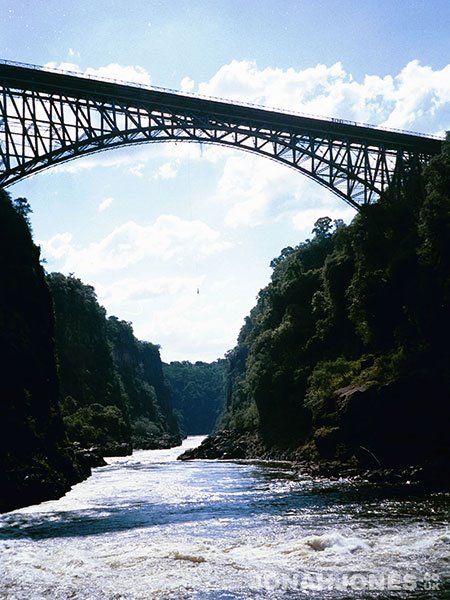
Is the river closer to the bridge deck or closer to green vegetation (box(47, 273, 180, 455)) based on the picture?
the bridge deck

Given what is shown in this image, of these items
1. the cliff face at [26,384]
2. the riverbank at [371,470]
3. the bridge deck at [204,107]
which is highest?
the bridge deck at [204,107]

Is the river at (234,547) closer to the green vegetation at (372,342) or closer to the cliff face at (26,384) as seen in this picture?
the cliff face at (26,384)

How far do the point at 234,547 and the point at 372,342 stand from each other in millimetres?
26072

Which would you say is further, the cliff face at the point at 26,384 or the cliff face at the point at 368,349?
the cliff face at the point at 368,349

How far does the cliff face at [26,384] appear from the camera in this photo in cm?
2222

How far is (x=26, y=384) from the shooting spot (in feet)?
86.6

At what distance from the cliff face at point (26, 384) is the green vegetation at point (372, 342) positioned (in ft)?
44.6

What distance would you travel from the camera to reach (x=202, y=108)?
40.6 meters

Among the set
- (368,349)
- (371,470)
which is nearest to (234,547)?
(371,470)

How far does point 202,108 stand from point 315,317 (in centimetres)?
2010

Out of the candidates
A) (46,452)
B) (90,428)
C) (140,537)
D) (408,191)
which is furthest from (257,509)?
(90,428)

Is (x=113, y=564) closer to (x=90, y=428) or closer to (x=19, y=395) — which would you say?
(x=19, y=395)

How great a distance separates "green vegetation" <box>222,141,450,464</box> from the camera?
2739 centimetres

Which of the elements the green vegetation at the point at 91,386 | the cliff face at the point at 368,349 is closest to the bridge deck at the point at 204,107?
the cliff face at the point at 368,349
